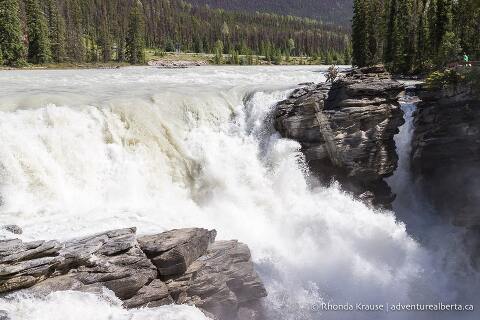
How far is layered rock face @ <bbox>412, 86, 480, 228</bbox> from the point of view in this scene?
24.9 m

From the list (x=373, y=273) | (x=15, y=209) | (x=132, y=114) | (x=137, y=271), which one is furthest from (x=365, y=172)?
(x=15, y=209)

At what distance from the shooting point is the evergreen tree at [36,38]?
85688mm

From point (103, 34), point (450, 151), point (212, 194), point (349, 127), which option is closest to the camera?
point (212, 194)

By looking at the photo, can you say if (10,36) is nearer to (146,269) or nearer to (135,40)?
(135,40)

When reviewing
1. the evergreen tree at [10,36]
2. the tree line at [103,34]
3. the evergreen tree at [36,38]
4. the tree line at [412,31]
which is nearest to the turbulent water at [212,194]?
the tree line at [412,31]

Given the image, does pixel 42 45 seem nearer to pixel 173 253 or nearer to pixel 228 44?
pixel 173 253

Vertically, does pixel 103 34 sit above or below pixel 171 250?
above

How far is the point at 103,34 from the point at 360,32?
243 feet

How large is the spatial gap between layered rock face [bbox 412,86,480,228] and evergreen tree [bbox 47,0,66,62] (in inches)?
3241

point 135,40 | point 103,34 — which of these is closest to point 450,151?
point 135,40

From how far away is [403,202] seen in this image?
1081 inches

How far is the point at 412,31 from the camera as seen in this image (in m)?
62.3

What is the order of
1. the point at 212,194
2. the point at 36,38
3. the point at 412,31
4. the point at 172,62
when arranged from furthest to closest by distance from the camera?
1. the point at 172,62
2. the point at 36,38
3. the point at 412,31
4. the point at 212,194

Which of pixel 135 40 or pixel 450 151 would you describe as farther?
pixel 135 40
